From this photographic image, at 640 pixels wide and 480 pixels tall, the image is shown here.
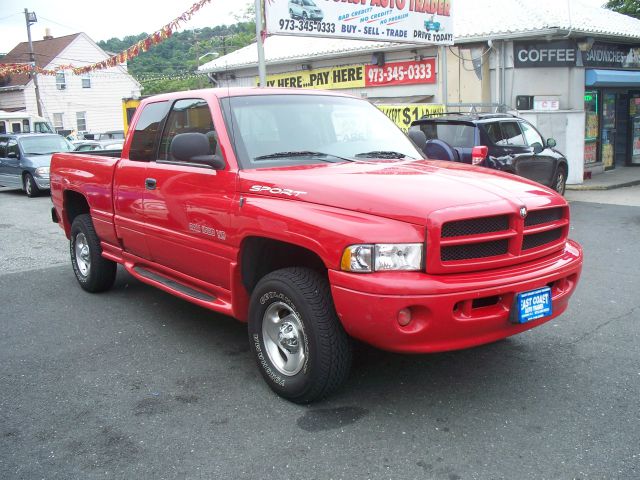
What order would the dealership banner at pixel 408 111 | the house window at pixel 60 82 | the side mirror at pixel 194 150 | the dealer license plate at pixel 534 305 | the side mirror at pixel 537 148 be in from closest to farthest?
1. the dealer license plate at pixel 534 305
2. the side mirror at pixel 194 150
3. the side mirror at pixel 537 148
4. the dealership banner at pixel 408 111
5. the house window at pixel 60 82

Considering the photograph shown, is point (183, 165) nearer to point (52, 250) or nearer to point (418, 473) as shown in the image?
point (418, 473)

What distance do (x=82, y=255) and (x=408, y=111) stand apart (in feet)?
33.8

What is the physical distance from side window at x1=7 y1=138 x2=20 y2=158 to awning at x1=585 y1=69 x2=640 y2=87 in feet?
48.5

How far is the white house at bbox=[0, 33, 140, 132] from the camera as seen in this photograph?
4334cm

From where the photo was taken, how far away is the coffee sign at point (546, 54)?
15.7 metres

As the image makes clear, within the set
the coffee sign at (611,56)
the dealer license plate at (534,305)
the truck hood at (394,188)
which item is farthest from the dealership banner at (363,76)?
the dealer license plate at (534,305)

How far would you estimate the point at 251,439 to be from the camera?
346cm

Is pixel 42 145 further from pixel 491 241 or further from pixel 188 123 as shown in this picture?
pixel 491 241

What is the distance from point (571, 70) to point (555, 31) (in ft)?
4.80

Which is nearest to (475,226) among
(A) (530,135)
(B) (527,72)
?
(A) (530,135)

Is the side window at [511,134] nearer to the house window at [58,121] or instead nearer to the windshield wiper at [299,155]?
the windshield wiper at [299,155]

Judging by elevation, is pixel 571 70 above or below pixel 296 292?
above

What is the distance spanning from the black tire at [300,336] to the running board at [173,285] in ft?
2.19

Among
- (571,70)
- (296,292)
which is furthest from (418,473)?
(571,70)
